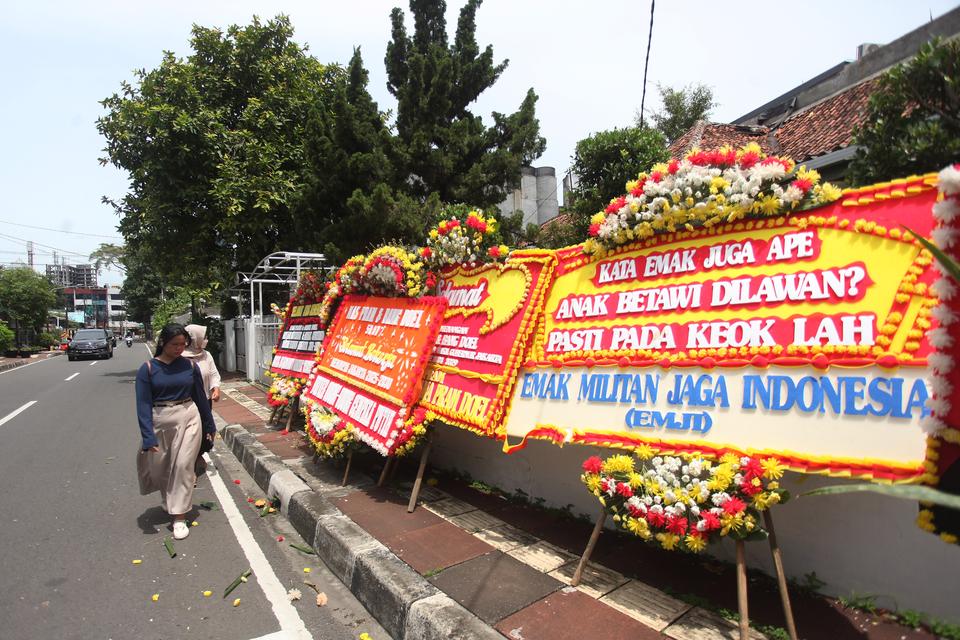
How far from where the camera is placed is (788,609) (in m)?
2.30

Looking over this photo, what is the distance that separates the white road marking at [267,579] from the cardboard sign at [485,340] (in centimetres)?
158

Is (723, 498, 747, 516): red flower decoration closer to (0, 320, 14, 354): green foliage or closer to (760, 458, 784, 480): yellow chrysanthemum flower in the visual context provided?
(760, 458, 784, 480): yellow chrysanthemum flower

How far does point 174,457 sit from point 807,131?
494 inches

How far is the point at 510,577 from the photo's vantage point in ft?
10.1

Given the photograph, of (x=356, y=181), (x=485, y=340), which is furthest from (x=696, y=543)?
(x=356, y=181)

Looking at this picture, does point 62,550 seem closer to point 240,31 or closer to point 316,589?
point 316,589

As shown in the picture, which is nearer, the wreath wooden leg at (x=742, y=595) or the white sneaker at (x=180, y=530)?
the wreath wooden leg at (x=742, y=595)

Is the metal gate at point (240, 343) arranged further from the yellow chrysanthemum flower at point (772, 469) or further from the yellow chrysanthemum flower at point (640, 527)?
the yellow chrysanthemum flower at point (772, 469)

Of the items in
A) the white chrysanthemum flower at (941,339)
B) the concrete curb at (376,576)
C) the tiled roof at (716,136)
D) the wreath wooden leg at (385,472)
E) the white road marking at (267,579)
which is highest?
the tiled roof at (716,136)

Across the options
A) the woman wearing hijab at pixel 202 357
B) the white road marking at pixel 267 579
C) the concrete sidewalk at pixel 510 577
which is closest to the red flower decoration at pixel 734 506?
the concrete sidewalk at pixel 510 577

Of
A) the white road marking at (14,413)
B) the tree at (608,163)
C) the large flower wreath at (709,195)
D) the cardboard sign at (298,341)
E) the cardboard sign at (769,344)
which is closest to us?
the cardboard sign at (769,344)

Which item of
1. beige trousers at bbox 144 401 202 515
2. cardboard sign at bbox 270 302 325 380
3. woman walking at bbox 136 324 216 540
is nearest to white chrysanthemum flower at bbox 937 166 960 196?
woman walking at bbox 136 324 216 540

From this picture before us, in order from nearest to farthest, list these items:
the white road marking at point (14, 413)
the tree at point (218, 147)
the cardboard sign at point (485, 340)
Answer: the cardboard sign at point (485, 340), the white road marking at point (14, 413), the tree at point (218, 147)

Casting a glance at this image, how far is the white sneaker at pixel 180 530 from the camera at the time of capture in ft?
13.4
